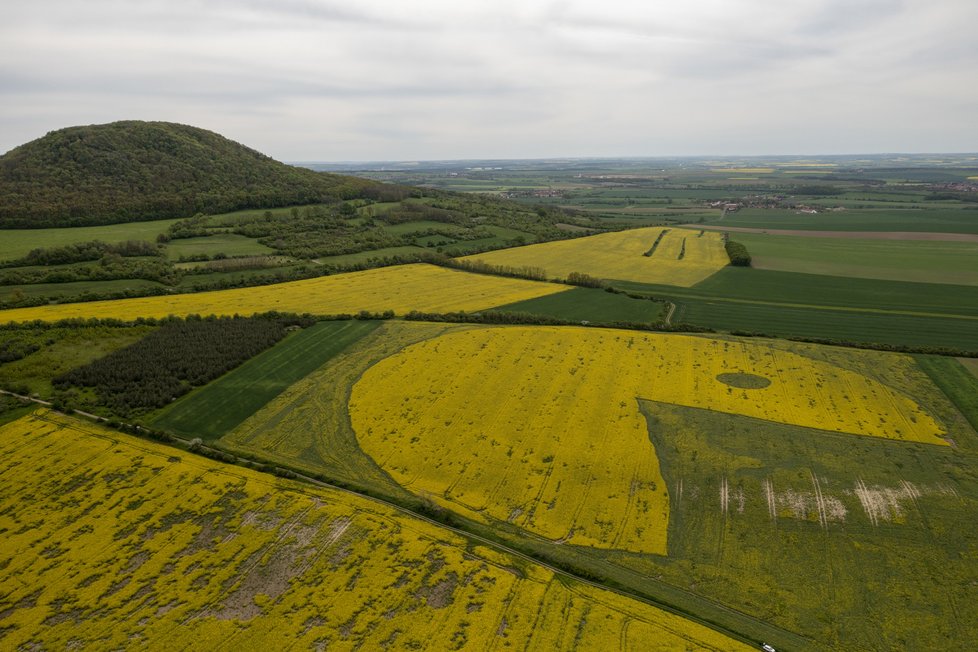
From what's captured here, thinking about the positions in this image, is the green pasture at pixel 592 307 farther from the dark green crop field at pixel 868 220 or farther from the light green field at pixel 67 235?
the dark green crop field at pixel 868 220

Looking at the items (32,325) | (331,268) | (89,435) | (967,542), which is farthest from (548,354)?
(32,325)

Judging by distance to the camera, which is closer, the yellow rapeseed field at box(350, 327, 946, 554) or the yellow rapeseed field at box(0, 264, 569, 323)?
the yellow rapeseed field at box(350, 327, 946, 554)

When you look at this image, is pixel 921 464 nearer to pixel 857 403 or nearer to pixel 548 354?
pixel 857 403

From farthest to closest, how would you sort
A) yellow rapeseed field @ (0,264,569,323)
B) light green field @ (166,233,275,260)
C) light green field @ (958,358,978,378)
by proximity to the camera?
light green field @ (166,233,275,260)
yellow rapeseed field @ (0,264,569,323)
light green field @ (958,358,978,378)

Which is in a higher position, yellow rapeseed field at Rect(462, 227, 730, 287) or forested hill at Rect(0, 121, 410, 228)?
forested hill at Rect(0, 121, 410, 228)

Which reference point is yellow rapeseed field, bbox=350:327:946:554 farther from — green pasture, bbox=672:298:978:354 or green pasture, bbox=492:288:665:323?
green pasture, bbox=672:298:978:354

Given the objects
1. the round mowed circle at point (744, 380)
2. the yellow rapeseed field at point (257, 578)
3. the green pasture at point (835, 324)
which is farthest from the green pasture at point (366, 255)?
the round mowed circle at point (744, 380)

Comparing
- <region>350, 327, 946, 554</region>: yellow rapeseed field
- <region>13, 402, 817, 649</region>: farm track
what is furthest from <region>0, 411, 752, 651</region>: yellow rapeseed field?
<region>350, 327, 946, 554</region>: yellow rapeseed field

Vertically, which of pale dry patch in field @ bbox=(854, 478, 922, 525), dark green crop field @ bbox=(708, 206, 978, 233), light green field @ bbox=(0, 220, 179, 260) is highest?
light green field @ bbox=(0, 220, 179, 260)
